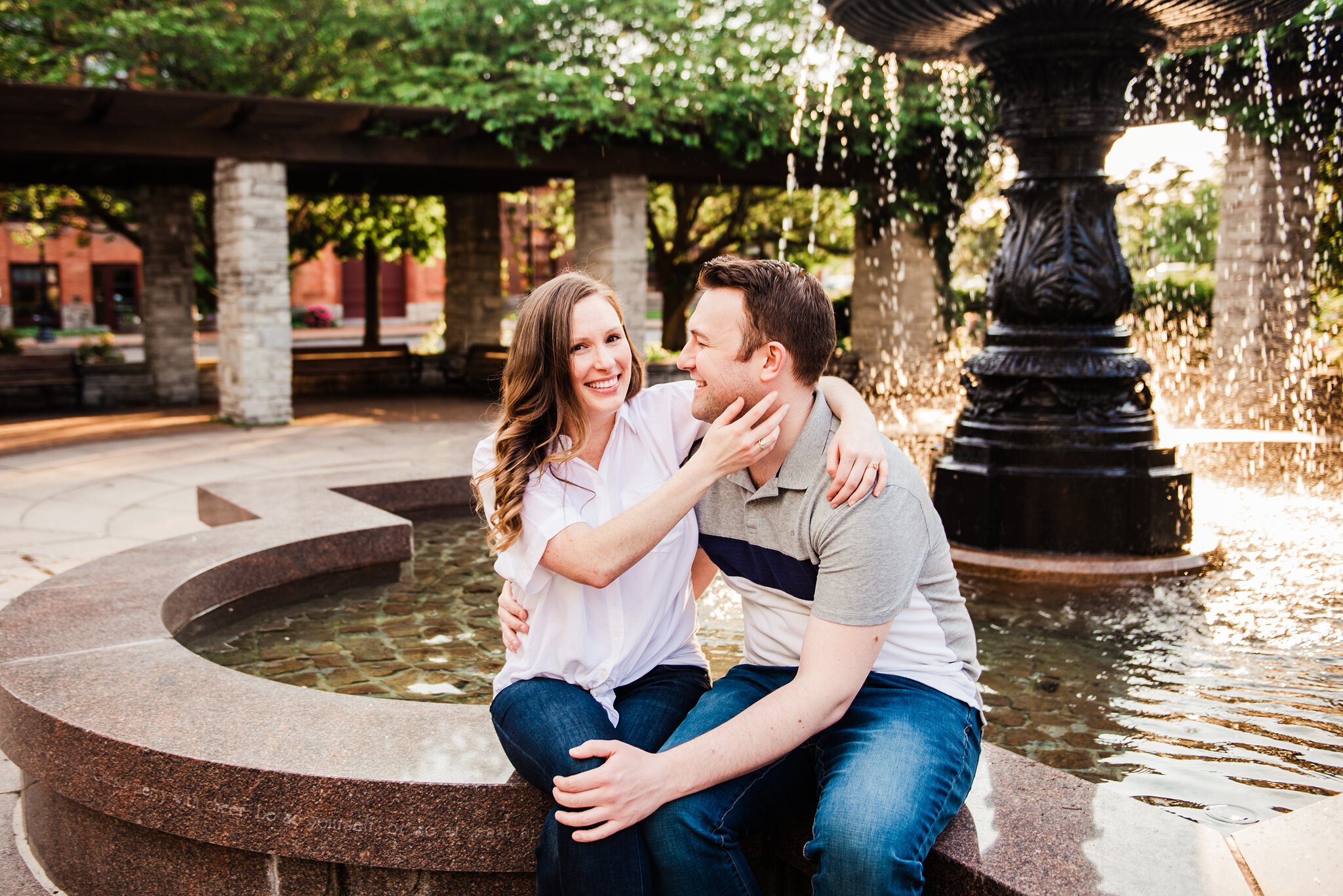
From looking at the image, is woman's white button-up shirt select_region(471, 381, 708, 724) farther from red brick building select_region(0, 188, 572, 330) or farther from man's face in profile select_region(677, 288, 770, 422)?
red brick building select_region(0, 188, 572, 330)

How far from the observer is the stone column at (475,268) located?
59.1 feet

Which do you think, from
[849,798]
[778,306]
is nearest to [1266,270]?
[778,306]

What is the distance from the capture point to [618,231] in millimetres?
14406

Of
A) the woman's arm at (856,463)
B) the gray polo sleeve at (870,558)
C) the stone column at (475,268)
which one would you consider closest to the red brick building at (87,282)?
the stone column at (475,268)

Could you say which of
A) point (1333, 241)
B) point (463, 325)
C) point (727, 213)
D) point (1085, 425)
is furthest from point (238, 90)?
point (1333, 241)

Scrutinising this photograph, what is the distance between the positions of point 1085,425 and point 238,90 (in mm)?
14980

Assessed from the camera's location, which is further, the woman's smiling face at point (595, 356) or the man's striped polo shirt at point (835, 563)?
the woman's smiling face at point (595, 356)

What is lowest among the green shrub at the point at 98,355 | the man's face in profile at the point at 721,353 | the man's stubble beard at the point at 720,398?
the green shrub at the point at 98,355

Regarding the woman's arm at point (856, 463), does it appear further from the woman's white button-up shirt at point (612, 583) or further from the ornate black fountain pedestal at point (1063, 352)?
the ornate black fountain pedestal at point (1063, 352)

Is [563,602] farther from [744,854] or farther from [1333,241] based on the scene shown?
[1333,241]

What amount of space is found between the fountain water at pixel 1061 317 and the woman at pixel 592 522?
3100 mm

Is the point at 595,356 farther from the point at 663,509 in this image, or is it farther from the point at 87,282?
the point at 87,282

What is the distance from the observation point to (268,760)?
7.74ft

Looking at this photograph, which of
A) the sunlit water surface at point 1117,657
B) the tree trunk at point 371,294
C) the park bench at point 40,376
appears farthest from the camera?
the tree trunk at point 371,294
